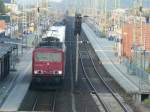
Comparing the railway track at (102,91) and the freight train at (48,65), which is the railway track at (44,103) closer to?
the freight train at (48,65)

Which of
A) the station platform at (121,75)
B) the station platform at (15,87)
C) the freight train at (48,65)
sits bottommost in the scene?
the station platform at (121,75)

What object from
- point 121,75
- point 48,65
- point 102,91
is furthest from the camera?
point 121,75

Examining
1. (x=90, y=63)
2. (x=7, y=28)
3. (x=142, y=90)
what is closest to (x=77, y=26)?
(x=142, y=90)

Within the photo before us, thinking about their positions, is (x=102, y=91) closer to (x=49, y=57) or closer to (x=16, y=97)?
(x=49, y=57)

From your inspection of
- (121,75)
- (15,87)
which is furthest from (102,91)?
(121,75)

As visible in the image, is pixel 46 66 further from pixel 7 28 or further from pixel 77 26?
pixel 7 28

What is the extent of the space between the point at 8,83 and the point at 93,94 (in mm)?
7198

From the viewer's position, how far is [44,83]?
40.8 metres

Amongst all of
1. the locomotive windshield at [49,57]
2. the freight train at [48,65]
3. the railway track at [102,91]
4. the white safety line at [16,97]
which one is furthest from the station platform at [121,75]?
the white safety line at [16,97]

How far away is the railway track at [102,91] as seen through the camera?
33700 mm

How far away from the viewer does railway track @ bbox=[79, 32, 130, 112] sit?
33.7 meters

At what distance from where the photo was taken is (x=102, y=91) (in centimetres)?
4166

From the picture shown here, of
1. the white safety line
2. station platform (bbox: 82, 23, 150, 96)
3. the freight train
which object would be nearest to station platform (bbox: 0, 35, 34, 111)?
the white safety line

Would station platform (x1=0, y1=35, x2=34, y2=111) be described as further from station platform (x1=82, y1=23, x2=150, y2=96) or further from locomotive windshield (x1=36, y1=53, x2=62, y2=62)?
station platform (x1=82, y1=23, x2=150, y2=96)
